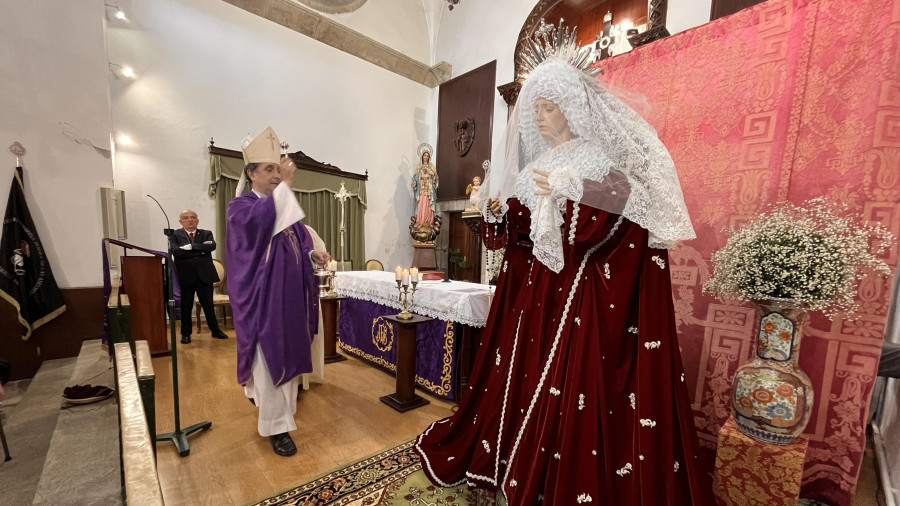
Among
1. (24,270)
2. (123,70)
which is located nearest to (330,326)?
(24,270)

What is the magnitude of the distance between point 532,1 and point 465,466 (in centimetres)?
709

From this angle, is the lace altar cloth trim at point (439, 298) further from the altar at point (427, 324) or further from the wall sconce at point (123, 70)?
the wall sconce at point (123, 70)

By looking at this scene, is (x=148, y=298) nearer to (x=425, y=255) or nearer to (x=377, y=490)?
(x=377, y=490)

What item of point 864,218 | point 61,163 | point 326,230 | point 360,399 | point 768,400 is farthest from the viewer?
point 326,230

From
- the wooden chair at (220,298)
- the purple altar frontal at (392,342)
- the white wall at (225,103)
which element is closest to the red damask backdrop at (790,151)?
the purple altar frontal at (392,342)

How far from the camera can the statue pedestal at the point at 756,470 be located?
1.67 m

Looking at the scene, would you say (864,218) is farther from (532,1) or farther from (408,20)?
(408,20)

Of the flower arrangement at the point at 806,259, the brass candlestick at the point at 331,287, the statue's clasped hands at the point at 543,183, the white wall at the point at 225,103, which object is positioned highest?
the white wall at the point at 225,103

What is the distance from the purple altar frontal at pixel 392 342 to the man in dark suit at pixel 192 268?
6.23 ft

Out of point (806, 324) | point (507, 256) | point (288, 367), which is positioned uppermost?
point (507, 256)

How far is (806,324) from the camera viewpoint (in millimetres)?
2043

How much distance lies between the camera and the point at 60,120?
→ 12.3 ft

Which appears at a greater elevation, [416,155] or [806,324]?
[416,155]

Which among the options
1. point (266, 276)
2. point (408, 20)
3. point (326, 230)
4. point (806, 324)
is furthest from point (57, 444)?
point (408, 20)
